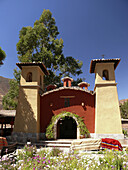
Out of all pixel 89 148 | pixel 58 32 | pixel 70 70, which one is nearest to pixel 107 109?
pixel 89 148

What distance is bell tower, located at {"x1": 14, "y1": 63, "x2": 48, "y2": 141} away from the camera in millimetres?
11961

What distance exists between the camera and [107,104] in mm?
11695

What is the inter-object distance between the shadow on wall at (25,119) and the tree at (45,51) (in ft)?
29.3

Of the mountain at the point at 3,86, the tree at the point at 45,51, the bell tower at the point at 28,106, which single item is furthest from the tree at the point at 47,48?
the mountain at the point at 3,86

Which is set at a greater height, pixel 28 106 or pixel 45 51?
pixel 45 51

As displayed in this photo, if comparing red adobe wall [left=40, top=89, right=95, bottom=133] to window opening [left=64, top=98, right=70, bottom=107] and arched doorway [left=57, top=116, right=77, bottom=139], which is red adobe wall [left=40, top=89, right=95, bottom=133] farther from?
arched doorway [left=57, top=116, right=77, bottom=139]

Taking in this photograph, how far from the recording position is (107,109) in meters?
11.5

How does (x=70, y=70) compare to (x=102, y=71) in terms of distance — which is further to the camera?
(x=70, y=70)

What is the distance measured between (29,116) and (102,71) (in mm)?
8236

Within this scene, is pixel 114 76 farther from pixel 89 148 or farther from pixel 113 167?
pixel 113 167

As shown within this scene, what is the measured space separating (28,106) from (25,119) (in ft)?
4.05

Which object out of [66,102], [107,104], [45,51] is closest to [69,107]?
[66,102]

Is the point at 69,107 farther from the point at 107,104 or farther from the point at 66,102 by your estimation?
the point at 107,104

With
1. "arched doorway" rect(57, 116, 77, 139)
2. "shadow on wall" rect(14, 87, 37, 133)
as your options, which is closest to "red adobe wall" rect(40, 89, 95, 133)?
"shadow on wall" rect(14, 87, 37, 133)
